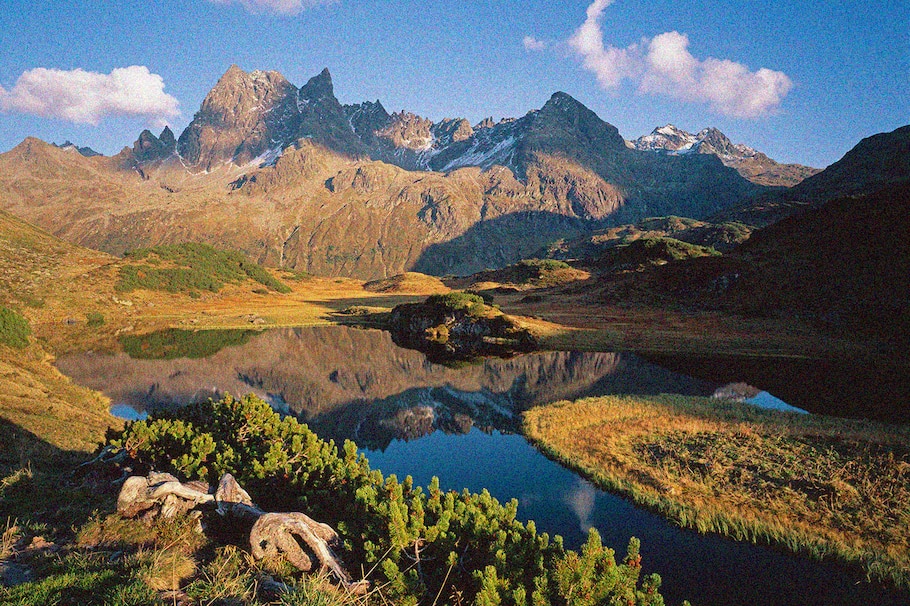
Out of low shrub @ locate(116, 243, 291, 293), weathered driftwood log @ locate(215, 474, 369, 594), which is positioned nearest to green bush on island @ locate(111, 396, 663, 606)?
weathered driftwood log @ locate(215, 474, 369, 594)

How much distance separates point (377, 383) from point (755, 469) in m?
36.3

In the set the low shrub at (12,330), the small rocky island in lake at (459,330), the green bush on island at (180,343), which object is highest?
the low shrub at (12,330)

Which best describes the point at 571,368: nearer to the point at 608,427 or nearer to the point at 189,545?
the point at 608,427

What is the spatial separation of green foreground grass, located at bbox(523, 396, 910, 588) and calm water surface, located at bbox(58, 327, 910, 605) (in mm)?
1014

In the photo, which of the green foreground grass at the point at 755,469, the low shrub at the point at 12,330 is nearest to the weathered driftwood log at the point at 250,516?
the green foreground grass at the point at 755,469

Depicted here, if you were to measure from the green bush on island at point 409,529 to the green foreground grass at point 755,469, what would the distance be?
12824mm

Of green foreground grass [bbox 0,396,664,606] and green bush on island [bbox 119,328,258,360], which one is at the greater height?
green foreground grass [bbox 0,396,664,606]

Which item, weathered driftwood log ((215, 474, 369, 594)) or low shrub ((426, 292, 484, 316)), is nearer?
weathered driftwood log ((215, 474, 369, 594))

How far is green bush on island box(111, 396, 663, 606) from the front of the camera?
860 cm

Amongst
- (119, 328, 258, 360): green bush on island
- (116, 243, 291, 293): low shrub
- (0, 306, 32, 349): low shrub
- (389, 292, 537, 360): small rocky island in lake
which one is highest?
(116, 243, 291, 293): low shrub

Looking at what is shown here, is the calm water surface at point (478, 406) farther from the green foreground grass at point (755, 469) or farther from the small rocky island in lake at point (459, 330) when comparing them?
the small rocky island in lake at point (459, 330)

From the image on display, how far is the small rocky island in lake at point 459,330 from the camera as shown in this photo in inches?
2613

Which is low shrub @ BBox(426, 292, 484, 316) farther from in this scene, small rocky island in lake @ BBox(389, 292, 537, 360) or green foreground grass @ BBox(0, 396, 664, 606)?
green foreground grass @ BBox(0, 396, 664, 606)

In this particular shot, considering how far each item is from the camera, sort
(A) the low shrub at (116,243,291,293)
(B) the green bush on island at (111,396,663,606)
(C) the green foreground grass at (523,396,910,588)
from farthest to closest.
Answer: (A) the low shrub at (116,243,291,293)
(C) the green foreground grass at (523,396,910,588)
(B) the green bush on island at (111,396,663,606)
